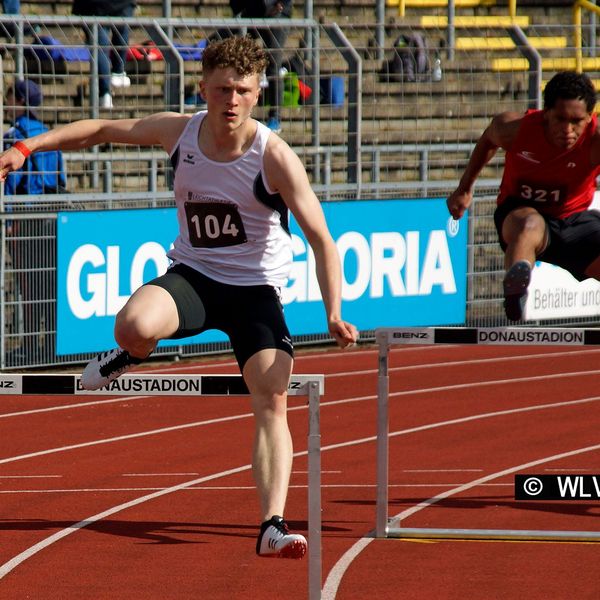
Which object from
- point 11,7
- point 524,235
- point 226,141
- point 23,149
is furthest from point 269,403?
point 11,7

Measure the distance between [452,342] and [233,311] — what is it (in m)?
1.44

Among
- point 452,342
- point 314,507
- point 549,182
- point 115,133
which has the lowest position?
point 314,507

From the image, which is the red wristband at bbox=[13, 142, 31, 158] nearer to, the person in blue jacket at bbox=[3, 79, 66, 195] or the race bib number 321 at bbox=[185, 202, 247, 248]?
the race bib number 321 at bbox=[185, 202, 247, 248]

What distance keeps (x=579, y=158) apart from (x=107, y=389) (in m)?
3.05

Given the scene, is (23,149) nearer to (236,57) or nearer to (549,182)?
(236,57)

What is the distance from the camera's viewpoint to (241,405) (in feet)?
39.7

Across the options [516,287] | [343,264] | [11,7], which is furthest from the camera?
[11,7]

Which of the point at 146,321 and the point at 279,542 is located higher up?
the point at 146,321

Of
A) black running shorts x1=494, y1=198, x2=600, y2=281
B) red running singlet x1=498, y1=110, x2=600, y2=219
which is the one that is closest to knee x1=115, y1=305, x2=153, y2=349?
black running shorts x1=494, y1=198, x2=600, y2=281

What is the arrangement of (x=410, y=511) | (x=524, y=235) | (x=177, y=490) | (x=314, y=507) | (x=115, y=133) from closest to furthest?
1. (x=314, y=507)
2. (x=115, y=133)
3. (x=524, y=235)
4. (x=410, y=511)
5. (x=177, y=490)

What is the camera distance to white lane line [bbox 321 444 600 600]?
6684 millimetres

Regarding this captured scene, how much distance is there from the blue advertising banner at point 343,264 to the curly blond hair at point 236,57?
758 cm

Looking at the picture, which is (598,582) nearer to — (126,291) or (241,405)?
(241,405)

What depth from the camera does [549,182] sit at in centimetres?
788
